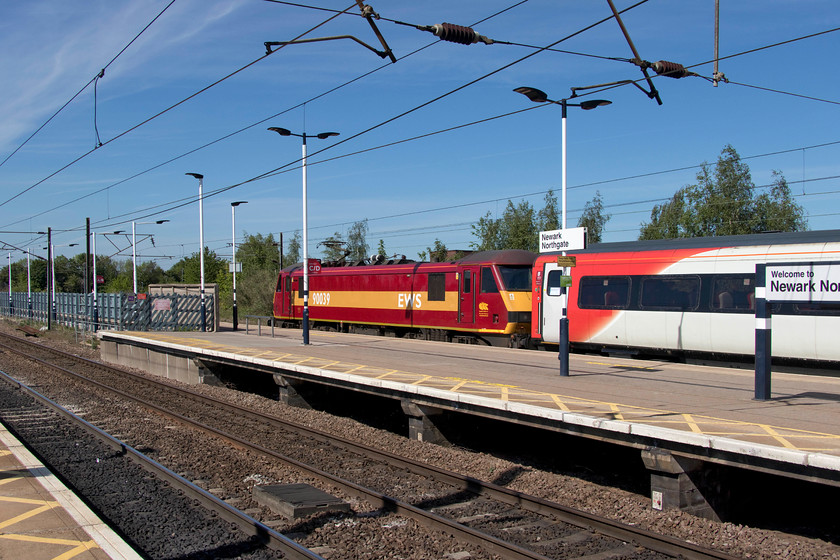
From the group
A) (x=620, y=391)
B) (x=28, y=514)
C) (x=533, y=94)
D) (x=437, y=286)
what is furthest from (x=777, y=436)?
(x=437, y=286)

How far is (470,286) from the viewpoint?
22641 millimetres

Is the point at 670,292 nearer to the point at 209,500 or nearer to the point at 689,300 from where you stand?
→ the point at 689,300

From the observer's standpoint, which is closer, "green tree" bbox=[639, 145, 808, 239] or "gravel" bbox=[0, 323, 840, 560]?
"gravel" bbox=[0, 323, 840, 560]

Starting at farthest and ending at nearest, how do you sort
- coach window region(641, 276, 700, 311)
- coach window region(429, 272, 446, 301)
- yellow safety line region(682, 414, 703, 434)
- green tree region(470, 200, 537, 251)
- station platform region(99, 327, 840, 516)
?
green tree region(470, 200, 537, 251) → coach window region(429, 272, 446, 301) → coach window region(641, 276, 700, 311) → yellow safety line region(682, 414, 703, 434) → station platform region(99, 327, 840, 516)

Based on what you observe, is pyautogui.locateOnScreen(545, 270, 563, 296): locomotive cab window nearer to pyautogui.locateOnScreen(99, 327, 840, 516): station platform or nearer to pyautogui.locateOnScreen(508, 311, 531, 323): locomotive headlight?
pyautogui.locateOnScreen(99, 327, 840, 516): station platform

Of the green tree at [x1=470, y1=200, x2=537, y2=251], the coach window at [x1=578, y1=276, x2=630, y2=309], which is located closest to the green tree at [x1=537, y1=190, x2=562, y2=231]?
the green tree at [x1=470, y1=200, x2=537, y2=251]

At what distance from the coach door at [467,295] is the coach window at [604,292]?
5012mm

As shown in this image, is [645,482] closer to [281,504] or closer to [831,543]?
[831,543]

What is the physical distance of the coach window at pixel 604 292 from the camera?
17000 mm

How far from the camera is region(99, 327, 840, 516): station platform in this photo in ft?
22.9

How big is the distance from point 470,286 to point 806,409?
14134 millimetres

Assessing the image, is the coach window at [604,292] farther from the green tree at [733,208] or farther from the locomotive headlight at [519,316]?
the green tree at [733,208]

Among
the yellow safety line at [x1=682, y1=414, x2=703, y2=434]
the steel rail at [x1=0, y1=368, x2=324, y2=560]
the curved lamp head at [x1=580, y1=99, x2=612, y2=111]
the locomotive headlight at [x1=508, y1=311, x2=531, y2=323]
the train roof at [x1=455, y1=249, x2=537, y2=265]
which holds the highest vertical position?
the curved lamp head at [x1=580, y1=99, x2=612, y2=111]

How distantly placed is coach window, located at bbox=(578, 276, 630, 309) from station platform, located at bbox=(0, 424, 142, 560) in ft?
42.2
